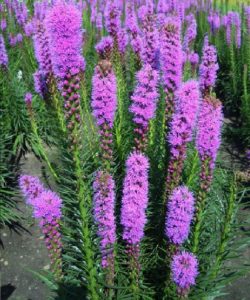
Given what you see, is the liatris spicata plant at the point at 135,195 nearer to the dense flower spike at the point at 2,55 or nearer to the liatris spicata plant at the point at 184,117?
the liatris spicata plant at the point at 184,117

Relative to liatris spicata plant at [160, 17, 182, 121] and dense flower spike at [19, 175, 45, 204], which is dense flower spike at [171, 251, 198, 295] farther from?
liatris spicata plant at [160, 17, 182, 121]

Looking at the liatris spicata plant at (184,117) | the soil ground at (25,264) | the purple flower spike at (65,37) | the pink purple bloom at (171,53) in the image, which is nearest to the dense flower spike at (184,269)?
the liatris spicata plant at (184,117)

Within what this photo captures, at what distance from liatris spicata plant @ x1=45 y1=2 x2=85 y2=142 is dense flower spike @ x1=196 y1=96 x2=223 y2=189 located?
0.74m

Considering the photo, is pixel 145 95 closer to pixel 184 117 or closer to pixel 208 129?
pixel 184 117

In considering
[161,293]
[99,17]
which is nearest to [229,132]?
[99,17]

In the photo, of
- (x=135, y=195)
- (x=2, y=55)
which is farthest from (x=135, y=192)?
(x=2, y=55)

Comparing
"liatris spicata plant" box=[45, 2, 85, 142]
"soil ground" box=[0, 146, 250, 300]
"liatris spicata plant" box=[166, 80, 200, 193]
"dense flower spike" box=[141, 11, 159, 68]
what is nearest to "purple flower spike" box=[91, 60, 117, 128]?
"liatris spicata plant" box=[45, 2, 85, 142]

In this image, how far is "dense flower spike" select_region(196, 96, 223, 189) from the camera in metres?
2.26

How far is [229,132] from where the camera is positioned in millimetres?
→ 6324

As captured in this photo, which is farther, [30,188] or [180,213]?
[30,188]

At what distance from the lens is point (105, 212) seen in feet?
7.34

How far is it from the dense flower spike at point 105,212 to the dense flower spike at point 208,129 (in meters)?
0.60

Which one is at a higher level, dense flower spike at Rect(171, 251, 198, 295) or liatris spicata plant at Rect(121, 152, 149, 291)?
liatris spicata plant at Rect(121, 152, 149, 291)

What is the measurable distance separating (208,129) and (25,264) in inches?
107
